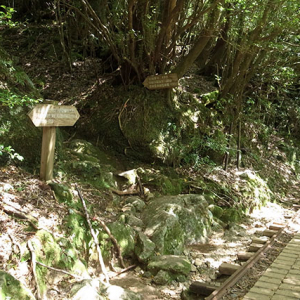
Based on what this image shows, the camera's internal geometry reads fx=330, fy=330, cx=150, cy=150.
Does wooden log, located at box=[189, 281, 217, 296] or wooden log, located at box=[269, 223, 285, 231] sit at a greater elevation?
wooden log, located at box=[189, 281, 217, 296]

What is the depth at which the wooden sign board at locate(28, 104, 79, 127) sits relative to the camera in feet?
18.2

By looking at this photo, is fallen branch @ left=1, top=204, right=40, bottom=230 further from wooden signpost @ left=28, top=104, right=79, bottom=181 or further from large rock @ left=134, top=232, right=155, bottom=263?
large rock @ left=134, top=232, right=155, bottom=263

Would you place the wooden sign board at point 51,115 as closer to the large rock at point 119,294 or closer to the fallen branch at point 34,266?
the fallen branch at point 34,266


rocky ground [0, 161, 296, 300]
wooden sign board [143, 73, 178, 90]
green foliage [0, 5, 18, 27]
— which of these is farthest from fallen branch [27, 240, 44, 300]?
wooden sign board [143, 73, 178, 90]

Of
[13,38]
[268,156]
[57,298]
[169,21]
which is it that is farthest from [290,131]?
[57,298]

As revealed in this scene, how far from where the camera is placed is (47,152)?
5.93 metres

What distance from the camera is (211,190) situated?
31.6 feet

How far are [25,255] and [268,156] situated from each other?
12144 mm

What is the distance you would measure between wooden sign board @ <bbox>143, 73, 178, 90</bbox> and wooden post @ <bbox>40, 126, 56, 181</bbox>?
4.20 metres

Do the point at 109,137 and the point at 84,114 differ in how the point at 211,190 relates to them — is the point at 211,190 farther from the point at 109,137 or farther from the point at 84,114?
the point at 84,114

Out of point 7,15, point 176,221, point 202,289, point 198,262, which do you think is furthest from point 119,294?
point 7,15

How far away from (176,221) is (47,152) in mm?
2981

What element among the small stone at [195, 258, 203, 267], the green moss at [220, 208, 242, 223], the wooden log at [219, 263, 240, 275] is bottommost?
the green moss at [220, 208, 242, 223]

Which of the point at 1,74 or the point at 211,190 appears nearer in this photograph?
the point at 1,74
